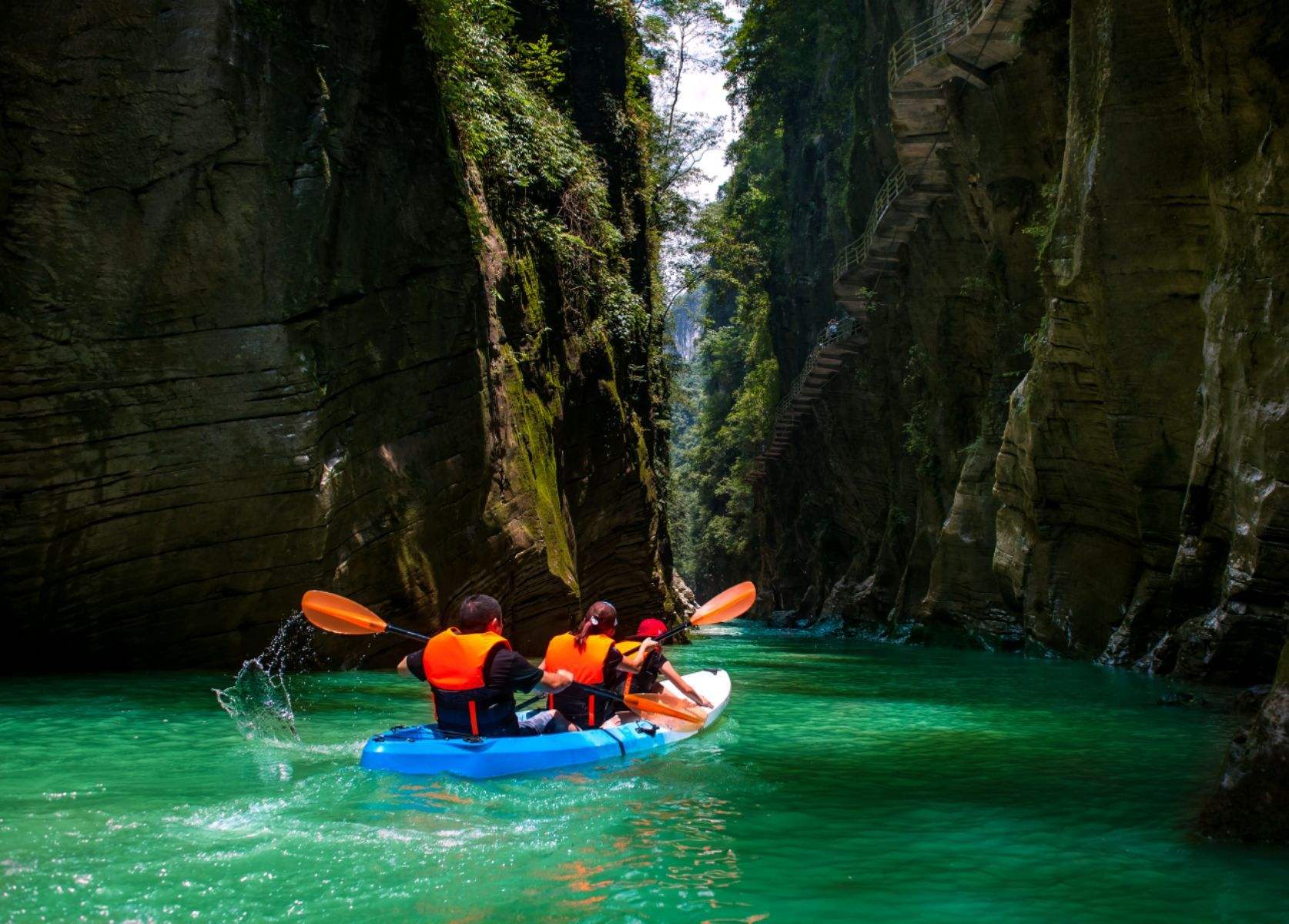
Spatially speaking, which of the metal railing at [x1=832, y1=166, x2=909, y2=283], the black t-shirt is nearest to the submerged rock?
the black t-shirt

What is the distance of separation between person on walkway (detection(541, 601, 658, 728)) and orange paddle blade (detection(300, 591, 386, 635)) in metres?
1.39

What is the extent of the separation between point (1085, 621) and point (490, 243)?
1046 cm

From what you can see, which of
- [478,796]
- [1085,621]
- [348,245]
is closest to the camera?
[478,796]

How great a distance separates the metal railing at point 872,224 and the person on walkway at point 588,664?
1885cm

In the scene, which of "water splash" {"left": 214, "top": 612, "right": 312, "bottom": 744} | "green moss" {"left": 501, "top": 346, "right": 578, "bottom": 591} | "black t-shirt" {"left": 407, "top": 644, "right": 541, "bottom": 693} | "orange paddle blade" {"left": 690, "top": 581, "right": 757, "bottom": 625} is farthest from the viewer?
"green moss" {"left": 501, "top": 346, "right": 578, "bottom": 591}

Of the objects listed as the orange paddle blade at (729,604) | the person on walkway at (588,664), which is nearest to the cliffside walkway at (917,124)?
the orange paddle blade at (729,604)

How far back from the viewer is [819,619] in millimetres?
35469

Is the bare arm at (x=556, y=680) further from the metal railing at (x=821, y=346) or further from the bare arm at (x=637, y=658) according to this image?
the metal railing at (x=821, y=346)

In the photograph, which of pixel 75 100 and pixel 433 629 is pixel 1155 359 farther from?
pixel 75 100

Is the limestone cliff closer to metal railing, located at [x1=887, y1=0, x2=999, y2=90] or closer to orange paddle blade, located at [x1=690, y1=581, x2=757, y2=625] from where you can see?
metal railing, located at [x1=887, y1=0, x2=999, y2=90]

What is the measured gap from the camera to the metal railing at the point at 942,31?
18266 mm

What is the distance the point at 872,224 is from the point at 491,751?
22.8 metres

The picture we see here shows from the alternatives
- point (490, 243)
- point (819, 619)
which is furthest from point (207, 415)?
point (819, 619)

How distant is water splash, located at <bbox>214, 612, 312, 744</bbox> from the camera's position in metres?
7.12
